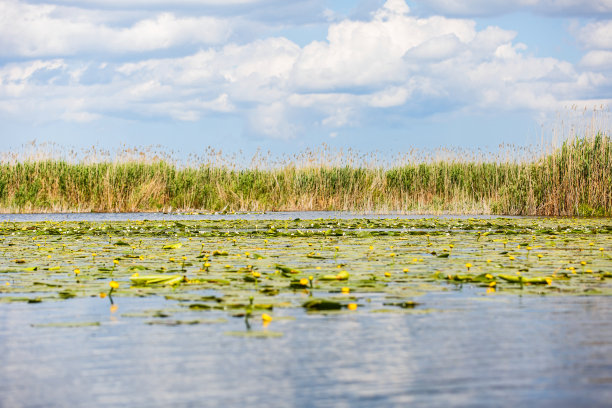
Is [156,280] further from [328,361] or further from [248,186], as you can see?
[248,186]

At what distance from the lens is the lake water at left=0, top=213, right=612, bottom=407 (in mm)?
3691

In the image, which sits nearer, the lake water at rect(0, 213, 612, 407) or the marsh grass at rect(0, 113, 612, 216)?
the lake water at rect(0, 213, 612, 407)

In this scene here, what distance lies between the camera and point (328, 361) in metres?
4.35

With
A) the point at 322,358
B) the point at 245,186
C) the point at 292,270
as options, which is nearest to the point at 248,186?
the point at 245,186

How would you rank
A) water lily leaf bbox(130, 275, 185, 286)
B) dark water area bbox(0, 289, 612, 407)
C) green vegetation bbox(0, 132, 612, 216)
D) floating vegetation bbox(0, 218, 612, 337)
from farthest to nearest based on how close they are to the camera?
green vegetation bbox(0, 132, 612, 216) < water lily leaf bbox(130, 275, 185, 286) < floating vegetation bbox(0, 218, 612, 337) < dark water area bbox(0, 289, 612, 407)

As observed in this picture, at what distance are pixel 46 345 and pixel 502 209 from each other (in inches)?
828

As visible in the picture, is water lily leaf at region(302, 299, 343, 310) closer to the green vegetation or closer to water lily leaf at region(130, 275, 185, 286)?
water lily leaf at region(130, 275, 185, 286)

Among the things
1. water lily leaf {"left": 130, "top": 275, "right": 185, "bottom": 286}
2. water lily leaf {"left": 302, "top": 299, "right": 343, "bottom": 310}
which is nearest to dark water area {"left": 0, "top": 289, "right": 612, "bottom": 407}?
water lily leaf {"left": 302, "top": 299, "right": 343, "bottom": 310}

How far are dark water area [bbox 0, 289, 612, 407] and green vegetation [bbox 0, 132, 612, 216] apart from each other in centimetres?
2030

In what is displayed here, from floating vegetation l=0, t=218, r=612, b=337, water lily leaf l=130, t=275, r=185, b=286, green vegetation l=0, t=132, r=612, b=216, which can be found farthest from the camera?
green vegetation l=0, t=132, r=612, b=216

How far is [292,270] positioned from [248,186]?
21.2 metres

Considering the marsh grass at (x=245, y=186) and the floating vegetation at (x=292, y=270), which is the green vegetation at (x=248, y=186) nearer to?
the marsh grass at (x=245, y=186)

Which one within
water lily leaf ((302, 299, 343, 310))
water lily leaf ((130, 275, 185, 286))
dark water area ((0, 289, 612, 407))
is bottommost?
dark water area ((0, 289, 612, 407))

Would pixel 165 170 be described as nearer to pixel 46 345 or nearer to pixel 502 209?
pixel 502 209
